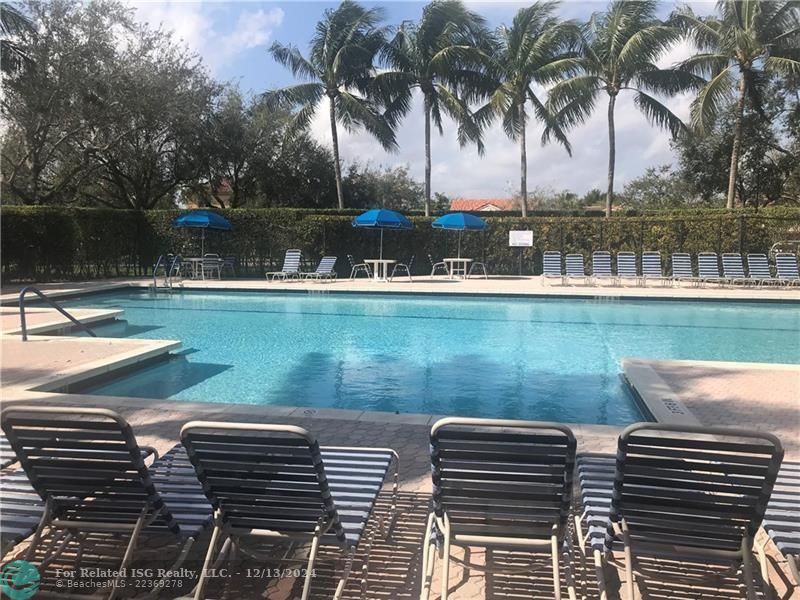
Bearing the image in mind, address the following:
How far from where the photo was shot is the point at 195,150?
82.5 ft

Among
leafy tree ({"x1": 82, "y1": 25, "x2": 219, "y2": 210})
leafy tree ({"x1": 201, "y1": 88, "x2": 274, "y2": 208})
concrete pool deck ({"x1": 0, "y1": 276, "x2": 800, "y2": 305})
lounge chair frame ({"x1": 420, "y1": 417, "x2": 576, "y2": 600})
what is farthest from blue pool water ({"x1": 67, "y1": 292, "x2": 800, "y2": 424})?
leafy tree ({"x1": 201, "y1": 88, "x2": 274, "y2": 208})

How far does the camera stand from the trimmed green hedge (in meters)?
18.1

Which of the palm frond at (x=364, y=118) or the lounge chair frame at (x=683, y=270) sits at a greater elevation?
the palm frond at (x=364, y=118)

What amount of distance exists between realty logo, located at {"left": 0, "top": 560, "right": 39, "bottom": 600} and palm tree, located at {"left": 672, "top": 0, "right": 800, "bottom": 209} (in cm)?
2226

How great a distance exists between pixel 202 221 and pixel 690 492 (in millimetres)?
18541

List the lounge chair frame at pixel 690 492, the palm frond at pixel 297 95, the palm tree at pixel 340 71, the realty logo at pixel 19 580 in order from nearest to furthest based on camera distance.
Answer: the lounge chair frame at pixel 690 492
the realty logo at pixel 19 580
the palm tree at pixel 340 71
the palm frond at pixel 297 95

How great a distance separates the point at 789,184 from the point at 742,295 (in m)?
18.4

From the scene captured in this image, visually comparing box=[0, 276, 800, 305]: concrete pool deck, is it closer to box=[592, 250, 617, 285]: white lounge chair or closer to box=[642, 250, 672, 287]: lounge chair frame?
box=[642, 250, 672, 287]: lounge chair frame

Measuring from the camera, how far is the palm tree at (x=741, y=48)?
19312mm

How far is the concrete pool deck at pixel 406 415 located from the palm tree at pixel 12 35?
12761 mm

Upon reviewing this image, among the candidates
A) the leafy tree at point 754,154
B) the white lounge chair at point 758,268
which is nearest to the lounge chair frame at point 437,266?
the white lounge chair at point 758,268

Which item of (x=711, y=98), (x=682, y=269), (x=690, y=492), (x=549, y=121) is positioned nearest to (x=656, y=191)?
(x=549, y=121)

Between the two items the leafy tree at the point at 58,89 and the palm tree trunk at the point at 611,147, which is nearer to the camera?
the leafy tree at the point at 58,89

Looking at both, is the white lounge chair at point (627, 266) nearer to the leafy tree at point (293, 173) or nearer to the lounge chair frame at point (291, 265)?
the lounge chair frame at point (291, 265)
